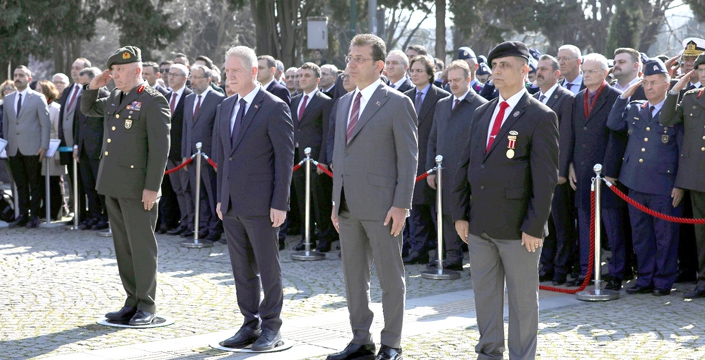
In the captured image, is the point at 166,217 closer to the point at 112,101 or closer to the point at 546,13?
the point at 112,101

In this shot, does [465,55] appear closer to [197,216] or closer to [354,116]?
[197,216]

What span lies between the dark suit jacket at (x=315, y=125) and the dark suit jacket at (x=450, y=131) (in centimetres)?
199

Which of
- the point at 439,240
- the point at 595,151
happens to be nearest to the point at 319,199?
the point at 439,240

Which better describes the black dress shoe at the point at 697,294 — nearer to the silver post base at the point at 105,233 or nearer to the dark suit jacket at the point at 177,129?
the dark suit jacket at the point at 177,129

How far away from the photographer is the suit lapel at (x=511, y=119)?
19.5 ft

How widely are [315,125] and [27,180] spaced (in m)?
5.20

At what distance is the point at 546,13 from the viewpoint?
40688 millimetres

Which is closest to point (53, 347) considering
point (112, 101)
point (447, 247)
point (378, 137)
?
point (112, 101)

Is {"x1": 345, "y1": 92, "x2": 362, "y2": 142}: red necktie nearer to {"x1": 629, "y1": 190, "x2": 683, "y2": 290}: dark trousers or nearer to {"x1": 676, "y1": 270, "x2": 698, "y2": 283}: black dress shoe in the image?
{"x1": 629, "y1": 190, "x2": 683, "y2": 290}: dark trousers

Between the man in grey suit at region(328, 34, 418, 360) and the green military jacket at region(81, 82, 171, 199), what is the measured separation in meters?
1.88

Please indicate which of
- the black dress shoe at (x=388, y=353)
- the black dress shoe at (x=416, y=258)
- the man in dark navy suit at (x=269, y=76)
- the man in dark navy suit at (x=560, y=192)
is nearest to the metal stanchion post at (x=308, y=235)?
the man in dark navy suit at (x=269, y=76)

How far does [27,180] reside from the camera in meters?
14.9

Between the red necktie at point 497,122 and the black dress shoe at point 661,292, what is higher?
the red necktie at point 497,122

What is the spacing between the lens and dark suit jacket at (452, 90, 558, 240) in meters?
5.85
